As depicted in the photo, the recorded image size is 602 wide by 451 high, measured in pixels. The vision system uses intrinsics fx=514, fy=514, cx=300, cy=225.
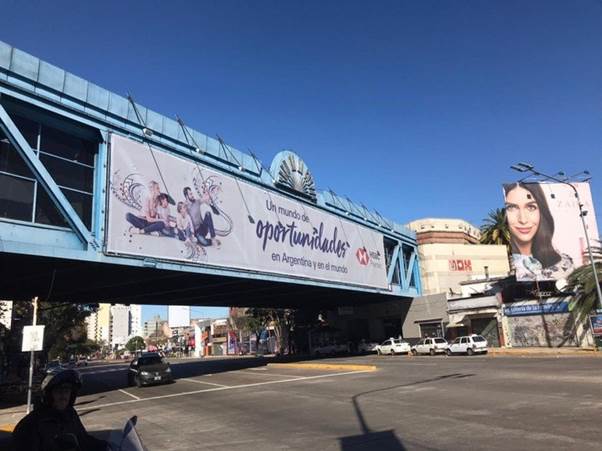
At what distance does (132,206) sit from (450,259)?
48336 mm

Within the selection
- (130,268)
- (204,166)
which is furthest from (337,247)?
(130,268)

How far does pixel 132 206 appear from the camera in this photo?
21391 mm

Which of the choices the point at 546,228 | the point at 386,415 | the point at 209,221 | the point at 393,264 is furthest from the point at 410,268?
the point at 386,415

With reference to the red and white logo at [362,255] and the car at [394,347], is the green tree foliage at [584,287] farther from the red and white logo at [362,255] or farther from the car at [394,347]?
the red and white logo at [362,255]

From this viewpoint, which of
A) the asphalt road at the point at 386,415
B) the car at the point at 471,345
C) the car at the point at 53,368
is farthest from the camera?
the car at the point at 471,345

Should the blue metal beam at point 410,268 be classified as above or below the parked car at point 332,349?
above

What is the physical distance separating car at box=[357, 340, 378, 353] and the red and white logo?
43.2 ft

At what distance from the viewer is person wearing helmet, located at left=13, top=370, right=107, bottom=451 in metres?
3.79

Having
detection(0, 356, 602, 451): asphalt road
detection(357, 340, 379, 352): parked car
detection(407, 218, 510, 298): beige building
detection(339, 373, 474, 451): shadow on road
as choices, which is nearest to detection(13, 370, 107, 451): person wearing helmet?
detection(0, 356, 602, 451): asphalt road

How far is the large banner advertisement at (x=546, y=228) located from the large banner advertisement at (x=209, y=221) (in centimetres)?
1528

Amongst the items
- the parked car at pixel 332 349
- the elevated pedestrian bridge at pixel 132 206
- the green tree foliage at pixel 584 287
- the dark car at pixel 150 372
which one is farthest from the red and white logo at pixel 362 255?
the dark car at pixel 150 372

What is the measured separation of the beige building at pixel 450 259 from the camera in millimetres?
60938

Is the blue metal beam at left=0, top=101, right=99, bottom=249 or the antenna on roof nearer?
the blue metal beam at left=0, top=101, right=99, bottom=249

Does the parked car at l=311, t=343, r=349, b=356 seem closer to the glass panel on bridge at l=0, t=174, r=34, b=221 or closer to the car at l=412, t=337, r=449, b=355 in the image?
the car at l=412, t=337, r=449, b=355
